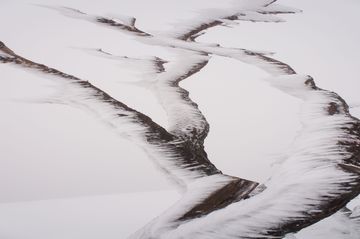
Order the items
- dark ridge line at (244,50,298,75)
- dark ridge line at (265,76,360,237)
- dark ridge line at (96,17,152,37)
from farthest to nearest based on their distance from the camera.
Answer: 1. dark ridge line at (96,17,152,37)
2. dark ridge line at (244,50,298,75)
3. dark ridge line at (265,76,360,237)

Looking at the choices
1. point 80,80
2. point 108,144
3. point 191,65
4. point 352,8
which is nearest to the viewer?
point 108,144

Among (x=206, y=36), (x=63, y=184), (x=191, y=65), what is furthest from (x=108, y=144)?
(x=206, y=36)

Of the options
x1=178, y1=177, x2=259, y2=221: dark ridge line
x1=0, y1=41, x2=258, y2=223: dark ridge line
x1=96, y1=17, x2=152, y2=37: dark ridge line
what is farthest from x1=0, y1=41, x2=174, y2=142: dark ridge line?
x1=96, y1=17, x2=152, y2=37: dark ridge line

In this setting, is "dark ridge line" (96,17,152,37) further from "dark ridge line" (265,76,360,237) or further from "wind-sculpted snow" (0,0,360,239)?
"dark ridge line" (265,76,360,237)

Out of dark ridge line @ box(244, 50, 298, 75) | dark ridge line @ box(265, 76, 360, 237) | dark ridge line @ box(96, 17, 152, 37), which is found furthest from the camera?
dark ridge line @ box(96, 17, 152, 37)

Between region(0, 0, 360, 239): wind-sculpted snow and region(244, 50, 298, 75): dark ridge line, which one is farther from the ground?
region(244, 50, 298, 75): dark ridge line

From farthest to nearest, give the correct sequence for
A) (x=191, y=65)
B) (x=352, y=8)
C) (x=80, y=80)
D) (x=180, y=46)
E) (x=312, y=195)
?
(x=352, y=8) → (x=180, y=46) → (x=191, y=65) → (x=80, y=80) → (x=312, y=195)

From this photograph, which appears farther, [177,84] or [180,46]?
[180,46]

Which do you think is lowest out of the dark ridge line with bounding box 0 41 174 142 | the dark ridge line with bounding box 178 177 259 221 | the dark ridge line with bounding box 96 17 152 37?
the dark ridge line with bounding box 178 177 259 221

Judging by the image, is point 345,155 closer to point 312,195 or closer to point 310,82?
point 312,195
